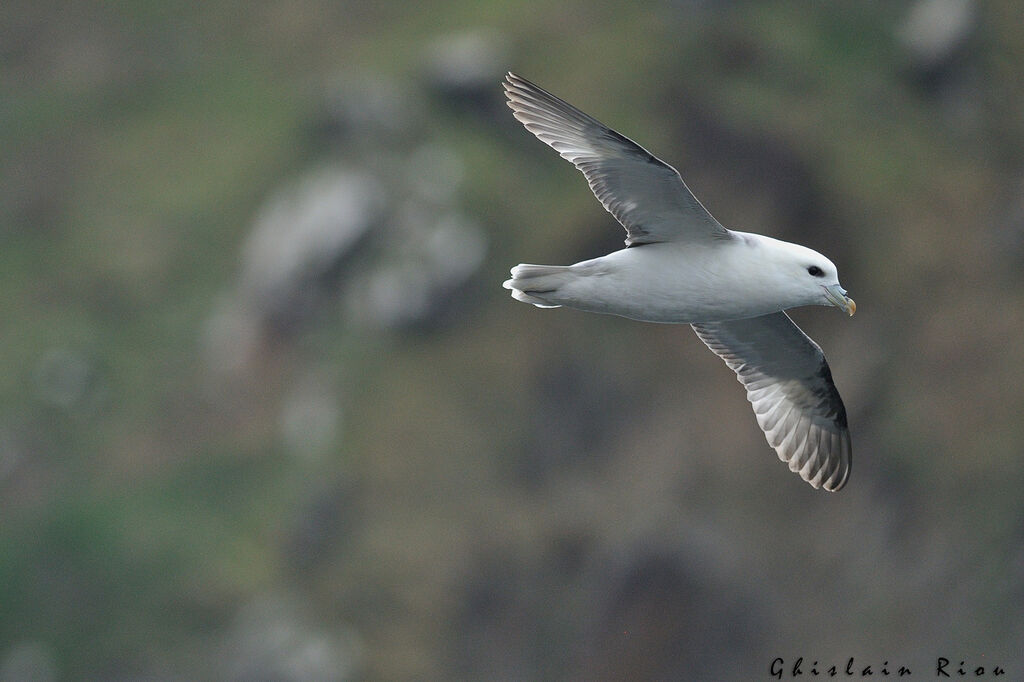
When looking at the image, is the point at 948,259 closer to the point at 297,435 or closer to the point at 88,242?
the point at 297,435

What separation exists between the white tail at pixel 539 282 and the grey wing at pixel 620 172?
56 centimetres

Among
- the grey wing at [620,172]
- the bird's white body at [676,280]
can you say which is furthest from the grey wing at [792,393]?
the grey wing at [620,172]

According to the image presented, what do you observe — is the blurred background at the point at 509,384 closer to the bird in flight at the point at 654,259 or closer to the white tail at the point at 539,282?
the bird in flight at the point at 654,259

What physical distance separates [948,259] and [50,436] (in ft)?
68.4

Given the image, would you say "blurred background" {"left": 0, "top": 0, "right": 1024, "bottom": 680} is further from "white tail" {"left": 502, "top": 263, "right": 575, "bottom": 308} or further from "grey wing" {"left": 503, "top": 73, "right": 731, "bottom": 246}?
"white tail" {"left": 502, "top": 263, "right": 575, "bottom": 308}

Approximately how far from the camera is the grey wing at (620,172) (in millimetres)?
9141

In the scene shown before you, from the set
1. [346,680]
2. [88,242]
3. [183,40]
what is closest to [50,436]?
[88,242]

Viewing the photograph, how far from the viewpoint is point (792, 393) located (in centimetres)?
1192

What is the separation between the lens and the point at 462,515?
91.2 feet

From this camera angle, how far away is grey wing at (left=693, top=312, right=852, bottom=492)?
37.2 ft

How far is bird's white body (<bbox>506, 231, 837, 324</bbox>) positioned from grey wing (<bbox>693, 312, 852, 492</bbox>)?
5.74 feet
